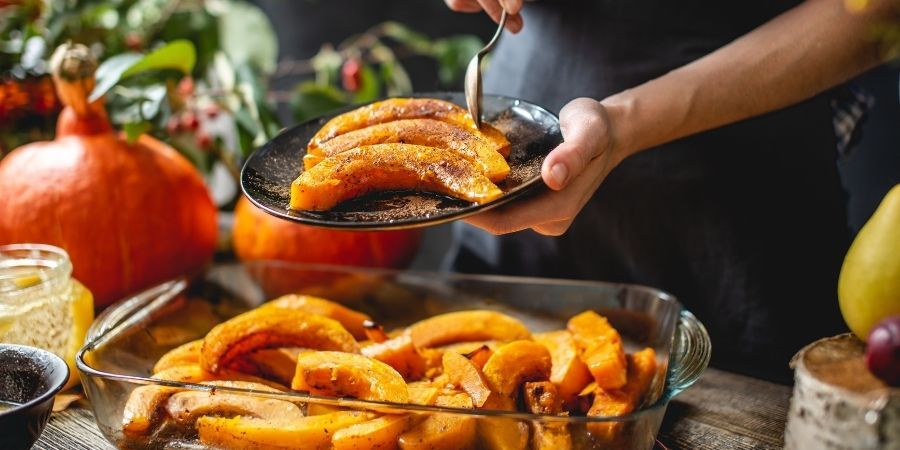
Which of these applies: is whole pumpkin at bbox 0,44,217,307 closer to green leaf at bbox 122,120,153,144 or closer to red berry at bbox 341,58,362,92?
green leaf at bbox 122,120,153,144

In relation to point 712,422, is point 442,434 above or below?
above

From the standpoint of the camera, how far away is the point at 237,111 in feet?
5.67

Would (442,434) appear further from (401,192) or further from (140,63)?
(140,63)

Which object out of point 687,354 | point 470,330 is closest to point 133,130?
point 470,330

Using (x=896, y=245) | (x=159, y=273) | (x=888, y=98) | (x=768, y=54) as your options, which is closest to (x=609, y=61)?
(x=768, y=54)

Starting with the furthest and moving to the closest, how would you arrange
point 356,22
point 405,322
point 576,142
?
point 356,22 → point 405,322 → point 576,142

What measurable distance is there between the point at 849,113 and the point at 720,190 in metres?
0.31

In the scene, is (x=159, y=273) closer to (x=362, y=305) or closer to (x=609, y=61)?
(x=362, y=305)

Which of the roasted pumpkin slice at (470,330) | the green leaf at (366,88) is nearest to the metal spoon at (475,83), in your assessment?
the roasted pumpkin slice at (470,330)

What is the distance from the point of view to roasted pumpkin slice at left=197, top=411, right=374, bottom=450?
878mm

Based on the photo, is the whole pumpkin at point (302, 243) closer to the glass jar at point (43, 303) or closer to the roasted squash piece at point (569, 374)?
the glass jar at point (43, 303)

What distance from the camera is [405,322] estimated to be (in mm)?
1422

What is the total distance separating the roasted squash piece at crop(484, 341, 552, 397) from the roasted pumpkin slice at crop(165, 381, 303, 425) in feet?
0.81

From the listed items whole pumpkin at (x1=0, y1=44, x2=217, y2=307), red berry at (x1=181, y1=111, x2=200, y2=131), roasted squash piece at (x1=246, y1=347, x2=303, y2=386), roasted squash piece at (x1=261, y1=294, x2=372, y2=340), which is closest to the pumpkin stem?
whole pumpkin at (x1=0, y1=44, x2=217, y2=307)
